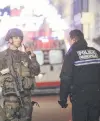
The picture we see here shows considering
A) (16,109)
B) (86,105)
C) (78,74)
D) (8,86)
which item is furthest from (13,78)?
(86,105)

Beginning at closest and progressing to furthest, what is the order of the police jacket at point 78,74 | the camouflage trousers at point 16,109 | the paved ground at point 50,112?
the camouflage trousers at point 16,109
the police jacket at point 78,74
the paved ground at point 50,112

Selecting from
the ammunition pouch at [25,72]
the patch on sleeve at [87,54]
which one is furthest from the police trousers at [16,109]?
the patch on sleeve at [87,54]

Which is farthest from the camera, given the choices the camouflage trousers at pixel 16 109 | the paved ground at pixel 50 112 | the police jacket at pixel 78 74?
the paved ground at pixel 50 112

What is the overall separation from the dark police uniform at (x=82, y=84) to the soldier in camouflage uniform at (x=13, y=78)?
46 centimetres

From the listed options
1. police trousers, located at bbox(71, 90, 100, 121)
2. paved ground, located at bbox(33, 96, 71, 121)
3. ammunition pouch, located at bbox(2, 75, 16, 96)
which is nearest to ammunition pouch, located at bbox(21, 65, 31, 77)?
ammunition pouch, located at bbox(2, 75, 16, 96)

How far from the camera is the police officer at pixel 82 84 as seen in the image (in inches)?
251

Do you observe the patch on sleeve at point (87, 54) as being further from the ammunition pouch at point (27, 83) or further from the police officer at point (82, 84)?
the ammunition pouch at point (27, 83)

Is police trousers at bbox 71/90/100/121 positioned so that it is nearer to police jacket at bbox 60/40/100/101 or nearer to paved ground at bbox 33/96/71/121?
police jacket at bbox 60/40/100/101

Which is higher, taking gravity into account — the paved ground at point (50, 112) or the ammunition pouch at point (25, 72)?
the ammunition pouch at point (25, 72)

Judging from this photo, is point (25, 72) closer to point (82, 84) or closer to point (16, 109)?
point (16, 109)

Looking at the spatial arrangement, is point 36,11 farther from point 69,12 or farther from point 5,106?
point 5,106

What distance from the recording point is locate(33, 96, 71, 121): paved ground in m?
9.71

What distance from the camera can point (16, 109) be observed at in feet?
20.1

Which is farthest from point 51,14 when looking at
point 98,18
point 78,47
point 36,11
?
point 78,47
